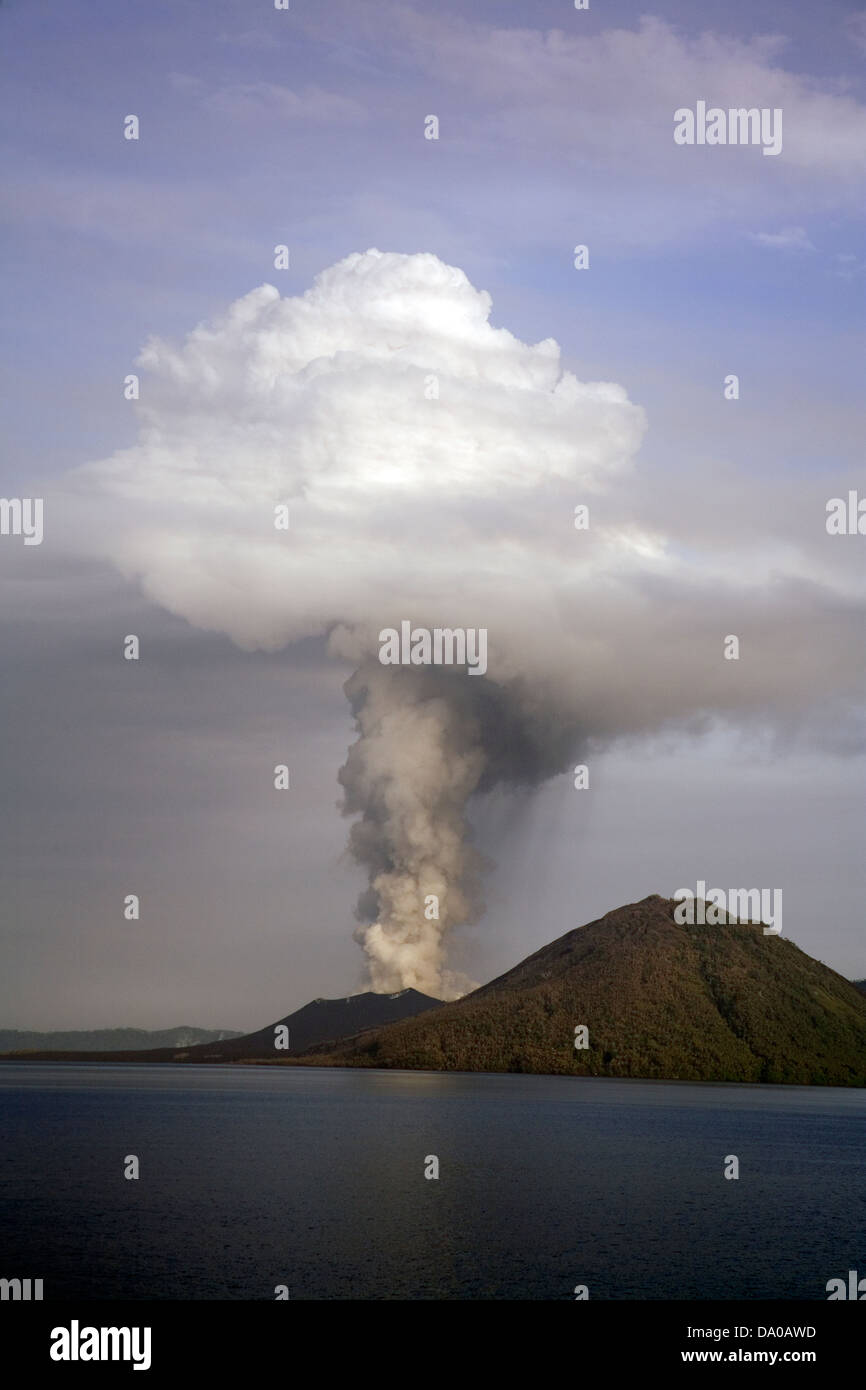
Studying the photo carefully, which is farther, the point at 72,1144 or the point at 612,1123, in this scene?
the point at 612,1123

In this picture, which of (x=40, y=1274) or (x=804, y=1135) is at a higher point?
(x=40, y=1274)

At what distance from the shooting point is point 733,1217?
7750 centimetres

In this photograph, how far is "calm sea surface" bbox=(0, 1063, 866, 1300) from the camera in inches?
2183

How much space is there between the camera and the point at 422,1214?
7238 cm

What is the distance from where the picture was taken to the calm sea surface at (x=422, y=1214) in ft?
182

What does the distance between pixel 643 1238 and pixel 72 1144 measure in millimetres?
70768

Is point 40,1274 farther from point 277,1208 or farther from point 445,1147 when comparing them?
point 445,1147

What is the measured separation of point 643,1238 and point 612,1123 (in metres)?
95.9

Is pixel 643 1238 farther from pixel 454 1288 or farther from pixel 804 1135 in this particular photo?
pixel 804 1135

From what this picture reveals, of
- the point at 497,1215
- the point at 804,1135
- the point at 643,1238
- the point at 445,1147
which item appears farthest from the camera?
the point at 804,1135

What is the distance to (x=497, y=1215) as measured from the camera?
240 ft
